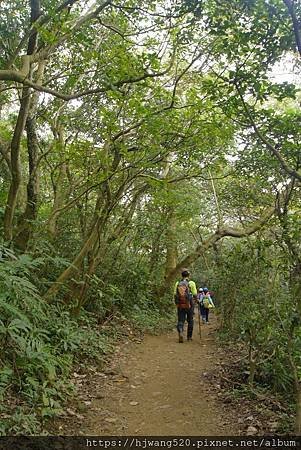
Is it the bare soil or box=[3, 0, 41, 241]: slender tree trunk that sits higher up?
box=[3, 0, 41, 241]: slender tree trunk

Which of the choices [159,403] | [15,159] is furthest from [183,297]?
[15,159]

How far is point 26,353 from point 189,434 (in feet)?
7.65

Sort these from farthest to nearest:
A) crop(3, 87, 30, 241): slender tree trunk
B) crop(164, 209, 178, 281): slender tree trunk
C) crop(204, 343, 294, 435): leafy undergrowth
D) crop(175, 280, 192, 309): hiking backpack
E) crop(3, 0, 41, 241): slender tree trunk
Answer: crop(164, 209, 178, 281): slender tree trunk
crop(175, 280, 192, 309): hiking backpack
crop(3, 87, 30, 241): slender tree trunk
crop(3, 0, 41, 241): slender tree trunk
crop(204, 343, 294, 435): leafy undergrowth

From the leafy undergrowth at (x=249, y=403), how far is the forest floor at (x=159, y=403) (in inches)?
0.6

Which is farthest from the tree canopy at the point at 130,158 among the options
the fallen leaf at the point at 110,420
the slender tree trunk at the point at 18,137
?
the fallen leaf at the point at 110,420

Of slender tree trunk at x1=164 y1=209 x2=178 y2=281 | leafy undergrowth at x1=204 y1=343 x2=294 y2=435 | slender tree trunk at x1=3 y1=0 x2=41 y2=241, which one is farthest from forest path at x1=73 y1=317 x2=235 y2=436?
slender tree trunk at x1=164 y1=209 x2=178 y2=281

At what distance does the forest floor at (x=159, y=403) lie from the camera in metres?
5.34

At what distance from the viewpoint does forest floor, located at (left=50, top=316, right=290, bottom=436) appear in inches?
210

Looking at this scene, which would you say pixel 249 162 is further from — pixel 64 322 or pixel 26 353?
pixel 26 353

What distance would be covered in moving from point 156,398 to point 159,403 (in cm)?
25

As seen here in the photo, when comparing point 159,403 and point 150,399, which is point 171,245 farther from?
point 159,403

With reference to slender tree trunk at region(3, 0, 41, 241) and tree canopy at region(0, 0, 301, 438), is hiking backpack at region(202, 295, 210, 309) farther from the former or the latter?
slender tree trunk at region(3, 0, 41, 241)

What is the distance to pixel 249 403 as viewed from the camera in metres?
6.19

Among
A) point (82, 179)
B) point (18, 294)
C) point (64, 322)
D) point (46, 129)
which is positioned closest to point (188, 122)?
point (82, 179)
